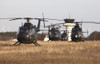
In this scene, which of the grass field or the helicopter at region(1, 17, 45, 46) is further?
the helicopter at region(1, 17, 45, 46)

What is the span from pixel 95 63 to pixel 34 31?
768 inches

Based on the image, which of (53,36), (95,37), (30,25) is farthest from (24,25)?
(95,37)

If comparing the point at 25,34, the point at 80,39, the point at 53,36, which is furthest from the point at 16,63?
the point at 53,36

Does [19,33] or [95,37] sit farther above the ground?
[19,33]

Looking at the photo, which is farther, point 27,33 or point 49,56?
point 27,33

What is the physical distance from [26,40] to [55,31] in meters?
29.3

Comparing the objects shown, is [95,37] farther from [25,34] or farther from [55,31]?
[25,34]

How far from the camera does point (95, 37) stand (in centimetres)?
11969

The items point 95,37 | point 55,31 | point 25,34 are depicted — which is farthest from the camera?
point 95,37

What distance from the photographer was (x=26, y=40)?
3322cm

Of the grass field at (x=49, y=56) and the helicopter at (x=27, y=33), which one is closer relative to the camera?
the grass field at (x=49, y=56)

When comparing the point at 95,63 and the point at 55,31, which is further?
the point at 55,31

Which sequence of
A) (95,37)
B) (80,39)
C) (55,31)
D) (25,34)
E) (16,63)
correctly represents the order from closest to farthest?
(16,63) < (25,34) < (80,39) < (55,31) < (95,37)

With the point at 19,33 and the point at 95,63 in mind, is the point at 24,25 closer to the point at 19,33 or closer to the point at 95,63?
the point at 19,33
